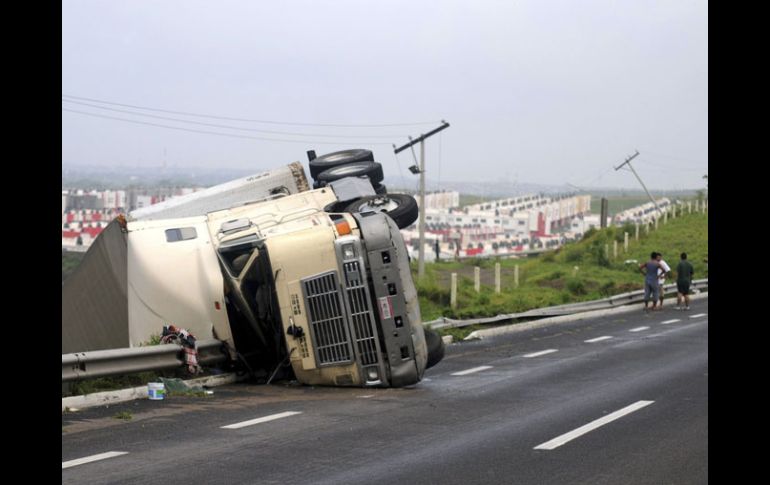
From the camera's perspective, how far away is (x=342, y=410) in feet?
38.1

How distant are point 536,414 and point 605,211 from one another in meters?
59.9

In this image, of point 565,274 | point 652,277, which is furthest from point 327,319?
point 565,274

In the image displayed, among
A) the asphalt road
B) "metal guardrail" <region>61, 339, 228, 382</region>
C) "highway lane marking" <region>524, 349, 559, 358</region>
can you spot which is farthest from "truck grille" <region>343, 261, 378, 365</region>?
"highway lane marking" <region>524, 349, 559, 358</region>

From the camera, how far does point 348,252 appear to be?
518 inches

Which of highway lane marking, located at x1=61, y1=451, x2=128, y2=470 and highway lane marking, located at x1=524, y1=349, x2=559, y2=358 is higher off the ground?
highway lane marking, located at x1=61, y1=451, x2=128, y2=470

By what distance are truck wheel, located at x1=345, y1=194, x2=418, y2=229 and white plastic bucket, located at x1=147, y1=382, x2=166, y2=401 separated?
4.15 m

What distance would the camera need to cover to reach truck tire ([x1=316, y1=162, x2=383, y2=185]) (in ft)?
60.1

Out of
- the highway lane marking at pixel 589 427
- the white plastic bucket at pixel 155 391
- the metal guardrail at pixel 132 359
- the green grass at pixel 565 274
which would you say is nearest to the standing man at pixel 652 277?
the green grass at pixel 565 274

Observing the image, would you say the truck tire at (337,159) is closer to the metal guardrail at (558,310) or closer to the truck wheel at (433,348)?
the metal guardrail at (558,310)

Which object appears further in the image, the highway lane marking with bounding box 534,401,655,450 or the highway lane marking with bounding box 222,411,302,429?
the highway lane marking with bounding box 222,411,302,429

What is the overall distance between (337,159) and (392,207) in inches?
146

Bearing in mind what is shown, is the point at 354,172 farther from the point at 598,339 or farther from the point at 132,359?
the point at 132,359

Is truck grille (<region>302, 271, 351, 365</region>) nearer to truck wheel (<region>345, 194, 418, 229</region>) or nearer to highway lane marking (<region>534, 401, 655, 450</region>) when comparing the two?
truck wheel (<region>345, 194, 418, 229</region>)

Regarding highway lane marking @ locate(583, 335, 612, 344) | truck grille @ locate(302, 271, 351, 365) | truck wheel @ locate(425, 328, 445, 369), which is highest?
truck grille @ locate(302, 271, 351, 365)
